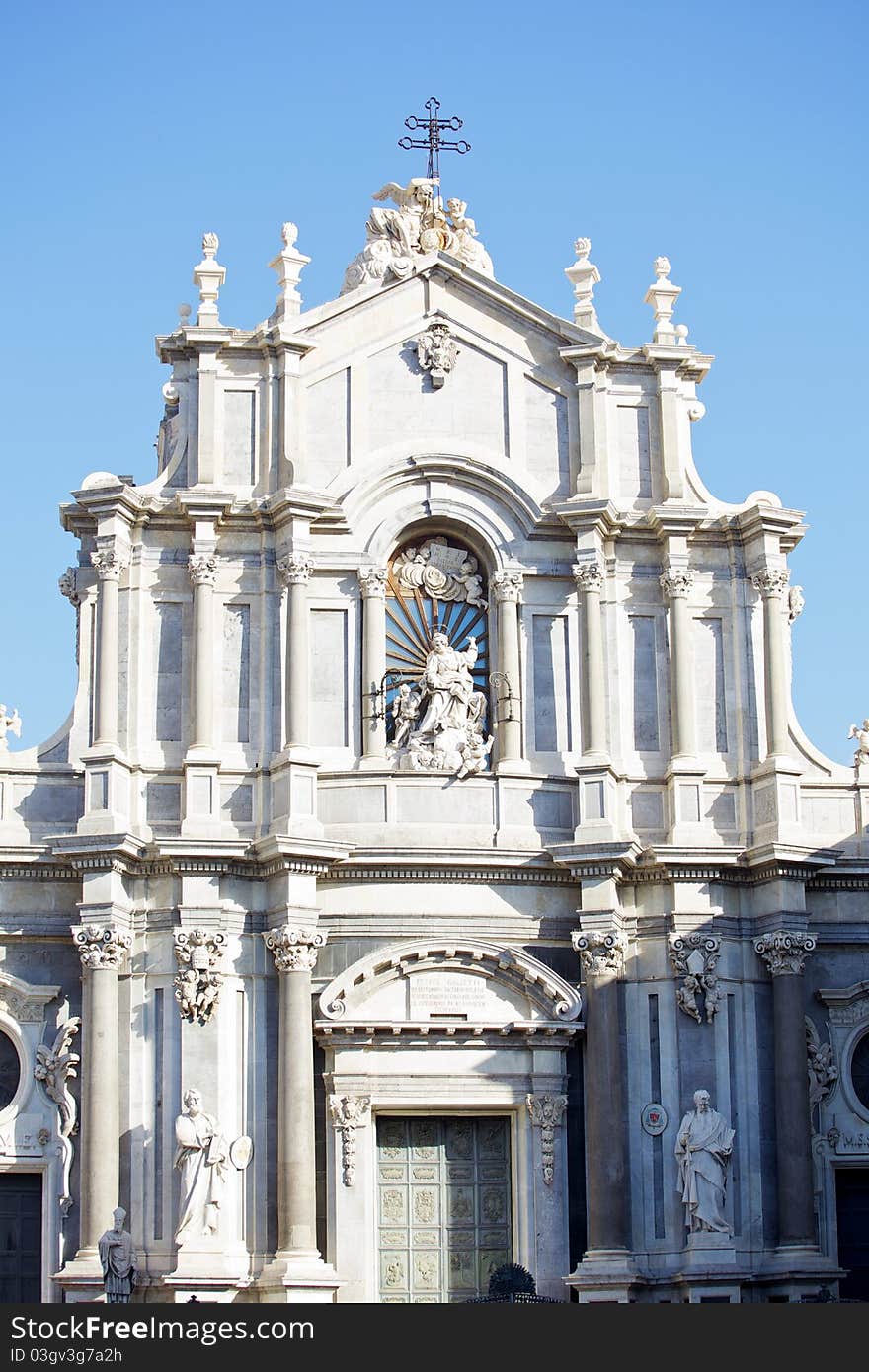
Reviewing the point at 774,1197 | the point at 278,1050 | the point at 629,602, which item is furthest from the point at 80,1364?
the point at 629,602

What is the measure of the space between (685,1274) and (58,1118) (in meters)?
6.50

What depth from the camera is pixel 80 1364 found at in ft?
65.0

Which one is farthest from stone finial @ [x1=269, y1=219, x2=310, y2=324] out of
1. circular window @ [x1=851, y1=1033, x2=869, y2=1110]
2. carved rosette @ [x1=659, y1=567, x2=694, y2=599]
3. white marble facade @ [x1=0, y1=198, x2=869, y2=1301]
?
A: circular window @ [x1=851, y1=1033, x2=869, y2=1110]

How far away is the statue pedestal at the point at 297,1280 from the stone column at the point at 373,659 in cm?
520

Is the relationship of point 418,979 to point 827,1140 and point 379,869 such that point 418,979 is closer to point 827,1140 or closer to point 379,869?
point 379,869

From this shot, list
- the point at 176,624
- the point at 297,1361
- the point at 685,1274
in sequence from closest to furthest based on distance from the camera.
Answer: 1. the point at 297,1361
2. the point at 685,1274
3. the point at 176,624

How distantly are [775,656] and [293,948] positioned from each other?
6158 millimetres

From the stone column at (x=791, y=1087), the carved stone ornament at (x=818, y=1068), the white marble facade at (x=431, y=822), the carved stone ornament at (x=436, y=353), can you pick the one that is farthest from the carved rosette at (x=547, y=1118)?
the carved stone ornament at (x=436, y=353)

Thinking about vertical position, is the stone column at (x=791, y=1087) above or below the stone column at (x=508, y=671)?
below

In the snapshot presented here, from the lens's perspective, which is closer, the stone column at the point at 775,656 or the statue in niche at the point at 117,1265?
the statue in niche at the point at 117,1265

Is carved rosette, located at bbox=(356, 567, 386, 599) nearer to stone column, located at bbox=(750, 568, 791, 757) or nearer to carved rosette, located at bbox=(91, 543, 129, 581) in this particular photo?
carved rosette, located at bbox=(91, 543, 129, 581)

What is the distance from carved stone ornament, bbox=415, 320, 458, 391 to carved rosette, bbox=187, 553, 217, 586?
337 cm

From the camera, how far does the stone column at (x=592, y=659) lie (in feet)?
92.0

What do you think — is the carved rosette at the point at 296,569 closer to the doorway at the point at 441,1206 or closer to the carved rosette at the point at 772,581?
the carved rosette at the point at 772,581
